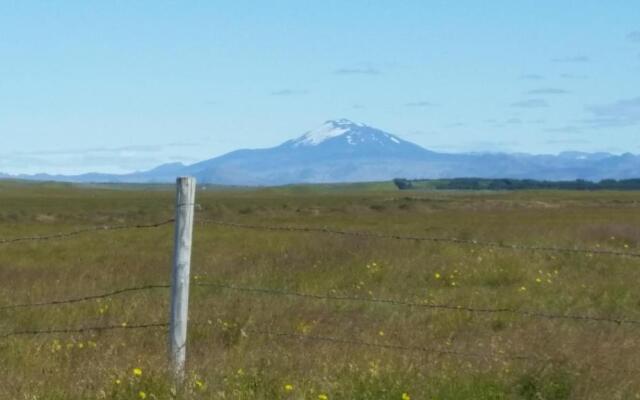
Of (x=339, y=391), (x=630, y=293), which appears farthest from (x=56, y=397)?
(x=630, y=293)

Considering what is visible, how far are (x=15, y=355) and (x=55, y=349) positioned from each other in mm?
366

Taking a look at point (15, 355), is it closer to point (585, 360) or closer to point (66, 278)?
point (585, 360)

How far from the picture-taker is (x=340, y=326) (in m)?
11.2

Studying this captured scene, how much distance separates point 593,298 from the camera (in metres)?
13.5

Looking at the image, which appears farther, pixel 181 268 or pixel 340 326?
pixel 340 326

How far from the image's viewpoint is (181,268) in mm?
7250

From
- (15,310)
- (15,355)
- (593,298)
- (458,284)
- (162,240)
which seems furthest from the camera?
(162,240)

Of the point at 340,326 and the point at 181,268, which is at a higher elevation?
the point at 181,268

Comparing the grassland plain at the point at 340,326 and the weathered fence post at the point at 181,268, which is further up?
the weathered fence post at the point at 181,268

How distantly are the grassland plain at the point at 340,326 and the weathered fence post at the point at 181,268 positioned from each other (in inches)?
5.6

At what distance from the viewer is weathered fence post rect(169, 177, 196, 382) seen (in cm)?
721

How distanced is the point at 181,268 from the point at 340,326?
4.16 metres

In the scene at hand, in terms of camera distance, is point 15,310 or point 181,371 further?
point 15,310

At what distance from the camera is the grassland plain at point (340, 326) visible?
23.5ft
